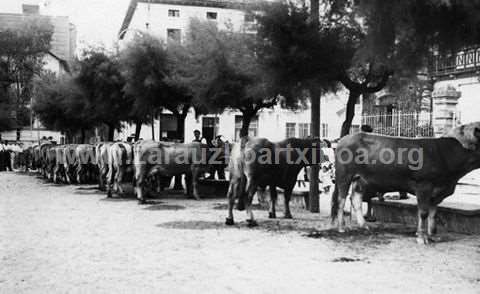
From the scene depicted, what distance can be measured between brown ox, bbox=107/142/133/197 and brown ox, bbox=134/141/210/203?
3.55ft

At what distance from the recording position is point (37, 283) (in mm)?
6750

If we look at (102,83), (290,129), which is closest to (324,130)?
(290,129)

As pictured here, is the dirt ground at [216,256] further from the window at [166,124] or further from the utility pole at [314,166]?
the window at [166,124]

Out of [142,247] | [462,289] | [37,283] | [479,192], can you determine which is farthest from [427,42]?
[479,192]

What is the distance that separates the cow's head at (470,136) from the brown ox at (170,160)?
30.5ft

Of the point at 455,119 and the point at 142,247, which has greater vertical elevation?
the point at 455,119

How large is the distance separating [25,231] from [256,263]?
17.0 ft

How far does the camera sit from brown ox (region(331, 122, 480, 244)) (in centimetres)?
991

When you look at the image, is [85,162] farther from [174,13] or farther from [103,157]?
[174,13]

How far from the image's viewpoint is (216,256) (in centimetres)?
847

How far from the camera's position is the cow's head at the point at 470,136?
9.81 metres

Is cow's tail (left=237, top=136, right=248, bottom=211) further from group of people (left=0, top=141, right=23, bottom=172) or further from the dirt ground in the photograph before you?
group of people (left=0, top=141, right=23, bottom=172)

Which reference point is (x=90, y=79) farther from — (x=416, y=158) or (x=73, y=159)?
(x=416, y=158)

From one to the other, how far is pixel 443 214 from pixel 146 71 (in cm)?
1515
